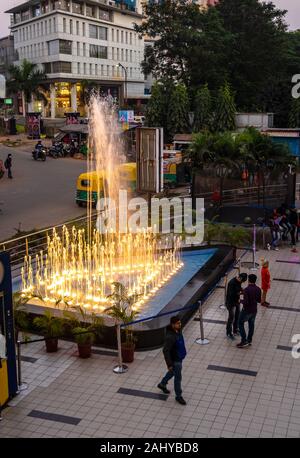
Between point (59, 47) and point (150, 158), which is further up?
point (59, 47)

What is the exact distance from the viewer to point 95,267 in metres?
15.2

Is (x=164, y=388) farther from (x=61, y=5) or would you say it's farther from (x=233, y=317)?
(x=61, y=5)

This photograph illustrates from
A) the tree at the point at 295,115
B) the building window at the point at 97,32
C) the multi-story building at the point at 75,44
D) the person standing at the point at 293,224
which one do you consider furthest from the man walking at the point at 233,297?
the building window at the point at 97,32

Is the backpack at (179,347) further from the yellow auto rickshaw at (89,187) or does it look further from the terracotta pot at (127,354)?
the yellow auto rickshaw at (89,187)

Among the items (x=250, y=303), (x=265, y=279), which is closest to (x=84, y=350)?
(x=250, y=303)

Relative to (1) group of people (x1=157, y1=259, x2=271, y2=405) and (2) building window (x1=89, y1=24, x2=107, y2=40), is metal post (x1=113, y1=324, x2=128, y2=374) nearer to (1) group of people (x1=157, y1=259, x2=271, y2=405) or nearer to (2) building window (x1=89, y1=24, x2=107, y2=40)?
(1) group of people (x1=157, y1=259, x2=271, y2=405)

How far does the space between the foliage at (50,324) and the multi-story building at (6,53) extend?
84.6m

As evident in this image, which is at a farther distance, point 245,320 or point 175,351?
point 245,320

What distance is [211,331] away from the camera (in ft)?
36.7

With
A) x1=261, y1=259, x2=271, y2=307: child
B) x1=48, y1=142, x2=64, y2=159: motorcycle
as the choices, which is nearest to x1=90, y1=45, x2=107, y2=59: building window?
x1=48, y1=142, x2=64, y2=159: motorcycle

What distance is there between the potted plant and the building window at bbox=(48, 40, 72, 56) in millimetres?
65822

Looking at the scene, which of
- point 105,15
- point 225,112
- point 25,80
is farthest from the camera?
point 105,15

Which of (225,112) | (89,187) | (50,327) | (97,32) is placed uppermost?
(97,32)
